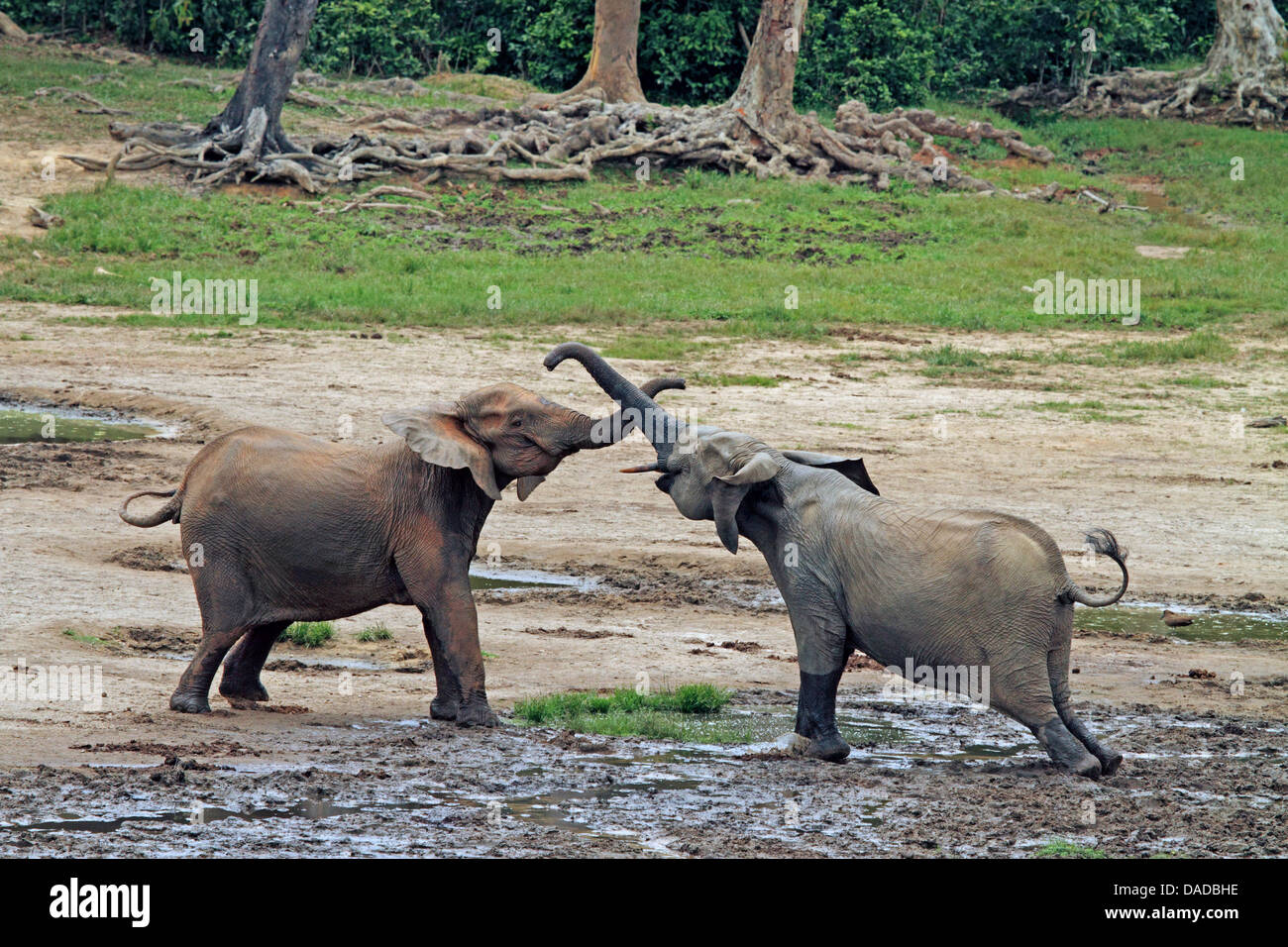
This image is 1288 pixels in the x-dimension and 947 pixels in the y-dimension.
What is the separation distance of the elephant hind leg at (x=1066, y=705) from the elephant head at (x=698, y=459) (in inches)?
62.9

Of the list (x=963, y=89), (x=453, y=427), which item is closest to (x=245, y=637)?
(x=453, y=427)

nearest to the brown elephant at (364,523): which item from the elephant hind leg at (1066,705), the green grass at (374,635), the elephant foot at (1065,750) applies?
the green grass at (374,635)

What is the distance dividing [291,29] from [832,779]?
22.7m

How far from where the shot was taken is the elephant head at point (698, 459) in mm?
8680

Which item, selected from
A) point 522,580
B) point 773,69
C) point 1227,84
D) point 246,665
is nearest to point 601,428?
point 246,665

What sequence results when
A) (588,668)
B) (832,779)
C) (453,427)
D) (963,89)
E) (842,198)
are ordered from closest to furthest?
1. (832,779)
2. (453,427)
3. (588,668)
4. (842,198)
5. (963,89)

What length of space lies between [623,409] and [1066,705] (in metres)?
2.65

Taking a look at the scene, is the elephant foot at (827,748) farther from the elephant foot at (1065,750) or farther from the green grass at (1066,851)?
the green grass at (1066,851)

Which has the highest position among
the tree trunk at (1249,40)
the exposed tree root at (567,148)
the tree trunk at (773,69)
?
the tree trunk at (1249,40)

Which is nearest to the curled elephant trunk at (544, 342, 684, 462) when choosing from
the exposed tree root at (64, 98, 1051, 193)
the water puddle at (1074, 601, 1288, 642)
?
the water puddle at (1074, 601, 1288, 642)

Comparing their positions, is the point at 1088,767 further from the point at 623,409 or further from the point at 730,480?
the point at 623,409

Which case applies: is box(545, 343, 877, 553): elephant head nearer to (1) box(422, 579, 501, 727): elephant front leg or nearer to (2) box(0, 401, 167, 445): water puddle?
(1) box(422, 579, 501, 727): elephant front leg

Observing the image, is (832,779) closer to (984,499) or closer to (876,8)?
(984,499)

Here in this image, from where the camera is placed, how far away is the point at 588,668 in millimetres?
10305
